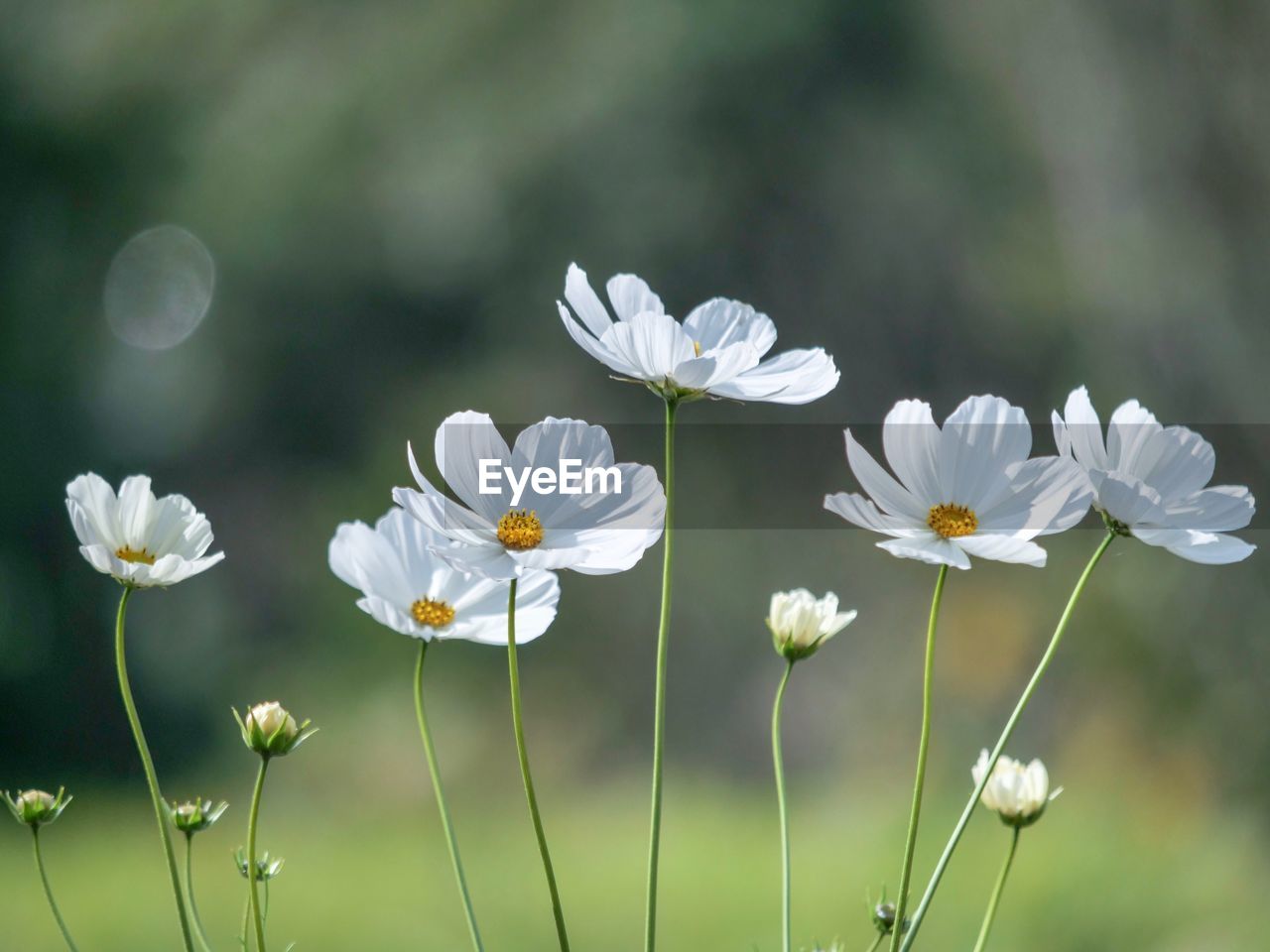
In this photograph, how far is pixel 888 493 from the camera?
0.28 metres

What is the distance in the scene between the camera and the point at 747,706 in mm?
3346

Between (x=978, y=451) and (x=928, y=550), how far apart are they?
0.06 m

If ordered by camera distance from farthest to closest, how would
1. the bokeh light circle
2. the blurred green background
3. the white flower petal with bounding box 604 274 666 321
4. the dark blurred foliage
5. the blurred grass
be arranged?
the bokeh light circle → the dark blurred foliage → the blurred green background → the blurred grass → the white flower petal with bounding box 604 274 666 321

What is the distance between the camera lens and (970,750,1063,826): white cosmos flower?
33 cm

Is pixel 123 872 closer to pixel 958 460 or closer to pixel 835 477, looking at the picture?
pixel 835 477

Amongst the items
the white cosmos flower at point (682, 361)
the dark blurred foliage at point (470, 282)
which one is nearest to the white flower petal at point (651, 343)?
the white cosmos flower at point (682, 361)

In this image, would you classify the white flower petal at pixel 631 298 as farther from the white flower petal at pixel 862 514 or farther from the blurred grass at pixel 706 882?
the blurred grass at pixel 706 882

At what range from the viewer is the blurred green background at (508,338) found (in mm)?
2693

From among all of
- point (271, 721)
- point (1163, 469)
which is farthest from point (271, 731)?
point (1163, 469)

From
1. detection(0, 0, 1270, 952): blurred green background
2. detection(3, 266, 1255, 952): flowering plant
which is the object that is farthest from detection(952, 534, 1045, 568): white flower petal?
detection(0, 0, 1270, 952): blurred green background

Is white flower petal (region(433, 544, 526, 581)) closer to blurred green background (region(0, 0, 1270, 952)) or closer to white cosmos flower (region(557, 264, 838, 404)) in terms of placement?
white cosmos flower (region(557, 264, 838, 404))

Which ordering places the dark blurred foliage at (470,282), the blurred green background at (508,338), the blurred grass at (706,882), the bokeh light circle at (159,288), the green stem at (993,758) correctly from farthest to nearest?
1. the bokeh light circle at (159,288)
2. the dark blurred foliage at (470,282)
3. the blurred green background at (508,338)
4. the blurred grass at (706,882)
5. the green stem at (993,758)

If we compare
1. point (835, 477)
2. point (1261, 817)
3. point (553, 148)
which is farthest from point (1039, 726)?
point (553, 148)

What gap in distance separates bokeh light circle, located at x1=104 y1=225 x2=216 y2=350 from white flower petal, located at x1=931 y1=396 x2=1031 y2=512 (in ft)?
11.6
